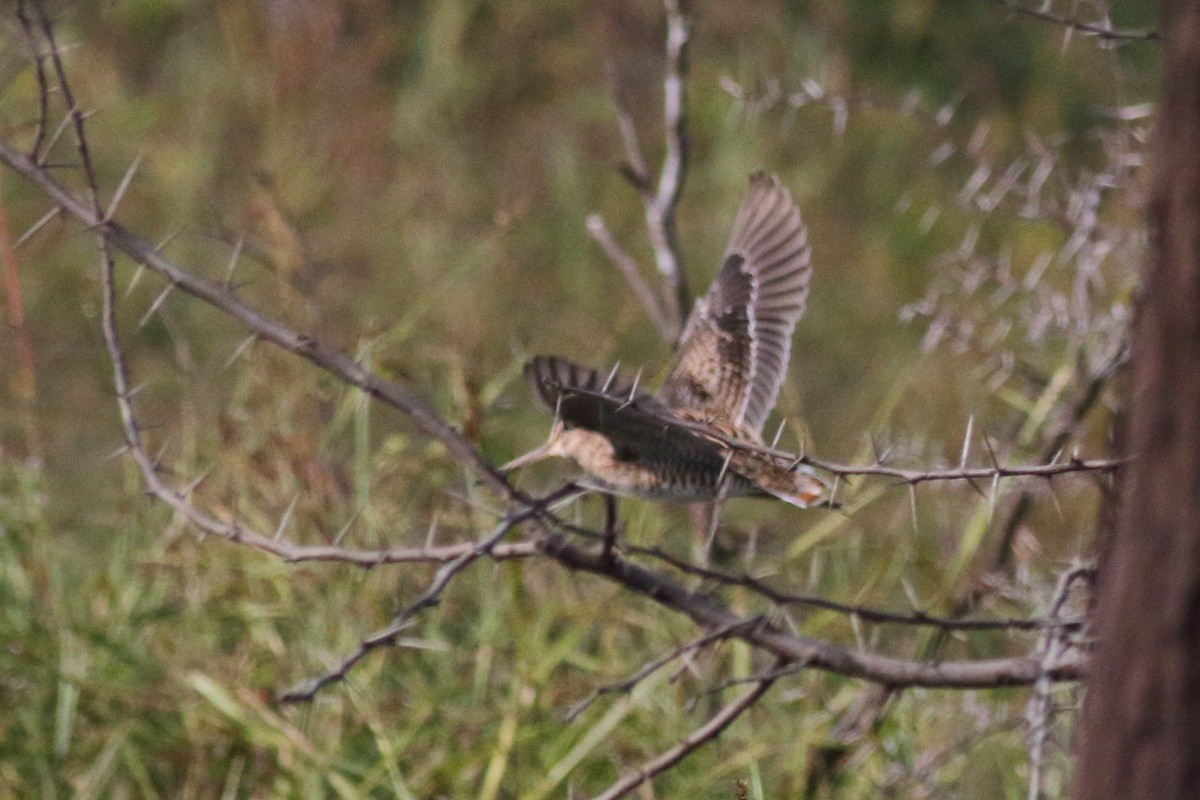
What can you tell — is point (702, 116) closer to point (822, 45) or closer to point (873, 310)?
point (822, 45)

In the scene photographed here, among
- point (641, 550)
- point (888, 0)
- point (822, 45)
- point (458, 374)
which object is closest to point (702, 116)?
point (822, 45)

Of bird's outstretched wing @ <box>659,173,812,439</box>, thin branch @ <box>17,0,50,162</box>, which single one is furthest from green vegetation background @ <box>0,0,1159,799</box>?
bird's outstretched wing @ <box>659,173,812,439</box>

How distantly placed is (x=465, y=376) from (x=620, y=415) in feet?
3.68

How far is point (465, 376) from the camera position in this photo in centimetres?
317

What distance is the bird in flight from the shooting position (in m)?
2.29

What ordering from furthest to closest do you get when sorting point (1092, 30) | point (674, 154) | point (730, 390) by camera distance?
point (674, 154) < point (730, 390) < point (1092, 30)

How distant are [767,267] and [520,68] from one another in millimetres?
4875

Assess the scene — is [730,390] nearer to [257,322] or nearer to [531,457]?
[531,457]

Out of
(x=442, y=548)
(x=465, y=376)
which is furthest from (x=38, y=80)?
(x=465, y=376)

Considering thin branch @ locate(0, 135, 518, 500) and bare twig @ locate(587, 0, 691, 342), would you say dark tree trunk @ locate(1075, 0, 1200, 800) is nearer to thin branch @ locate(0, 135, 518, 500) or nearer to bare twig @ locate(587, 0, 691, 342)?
thin branch @ locate(0, 135, 518, 500)

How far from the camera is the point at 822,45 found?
6.96 m

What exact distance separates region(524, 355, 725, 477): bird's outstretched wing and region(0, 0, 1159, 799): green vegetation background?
0.30 m

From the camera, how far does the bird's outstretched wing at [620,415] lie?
1.90 meters

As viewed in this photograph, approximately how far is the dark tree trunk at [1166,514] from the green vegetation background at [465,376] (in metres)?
0.87
